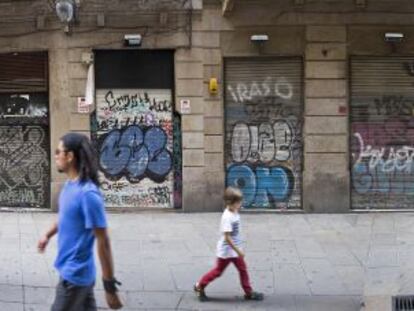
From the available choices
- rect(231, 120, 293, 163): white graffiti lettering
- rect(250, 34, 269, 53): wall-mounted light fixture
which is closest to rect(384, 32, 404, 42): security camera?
rect(250, 34, 269, 53): wall-mounted light fixture

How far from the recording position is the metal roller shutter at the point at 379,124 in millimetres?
14516

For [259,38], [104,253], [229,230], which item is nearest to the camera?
[104,253]

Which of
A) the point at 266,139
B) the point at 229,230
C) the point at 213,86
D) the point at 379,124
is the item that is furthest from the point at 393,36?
the point at 229,230

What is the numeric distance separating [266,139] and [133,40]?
10.3 ft

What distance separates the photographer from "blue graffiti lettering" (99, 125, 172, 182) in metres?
14.5

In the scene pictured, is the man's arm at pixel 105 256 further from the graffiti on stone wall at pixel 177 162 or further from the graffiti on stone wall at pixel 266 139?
the graffiti on stone wall at pixel 266 139

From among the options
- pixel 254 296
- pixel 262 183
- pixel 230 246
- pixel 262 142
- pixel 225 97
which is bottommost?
pixel 254 296

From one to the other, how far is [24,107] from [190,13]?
369 centimetres

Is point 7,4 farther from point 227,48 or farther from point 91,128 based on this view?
point 227,48

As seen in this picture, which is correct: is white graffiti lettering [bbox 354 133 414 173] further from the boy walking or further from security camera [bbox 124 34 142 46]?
the boy walking

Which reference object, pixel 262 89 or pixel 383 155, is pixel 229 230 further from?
pixel 383 155

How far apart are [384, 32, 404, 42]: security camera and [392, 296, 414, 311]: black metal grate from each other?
754 cm

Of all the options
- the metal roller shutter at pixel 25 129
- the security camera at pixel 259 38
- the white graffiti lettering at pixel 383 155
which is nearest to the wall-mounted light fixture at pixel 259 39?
the security camera at pixel 259 38

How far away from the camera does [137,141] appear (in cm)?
1455
